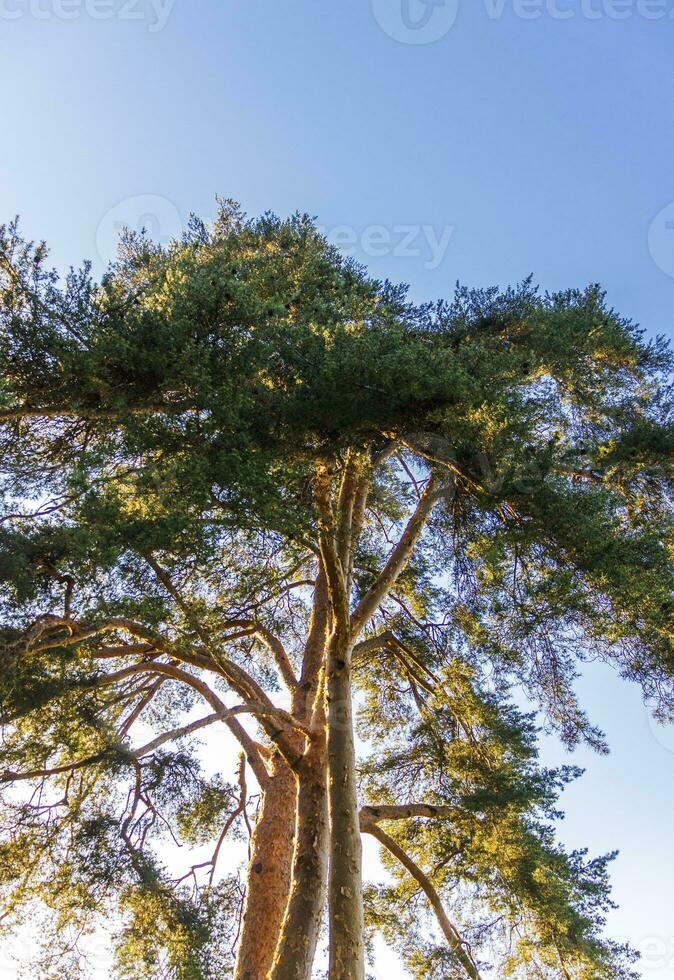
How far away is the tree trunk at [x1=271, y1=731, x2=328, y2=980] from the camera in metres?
6.10

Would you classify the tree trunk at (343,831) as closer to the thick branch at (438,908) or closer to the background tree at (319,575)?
the background tree at (319,575)

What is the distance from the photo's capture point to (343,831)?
20.9 feet

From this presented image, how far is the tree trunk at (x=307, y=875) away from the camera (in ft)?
20.0

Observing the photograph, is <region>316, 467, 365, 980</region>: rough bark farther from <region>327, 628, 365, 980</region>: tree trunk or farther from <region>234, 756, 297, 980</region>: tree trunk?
<region>234, 756, 297, 980</region>: tree trunk

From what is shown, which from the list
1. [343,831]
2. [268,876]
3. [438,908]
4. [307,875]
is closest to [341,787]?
[343,831]

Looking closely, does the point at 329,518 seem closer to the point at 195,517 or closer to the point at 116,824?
the point at 195,517

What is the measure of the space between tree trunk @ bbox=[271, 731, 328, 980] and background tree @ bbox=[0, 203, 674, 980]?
0.08 ft

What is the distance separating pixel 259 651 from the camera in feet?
40.6

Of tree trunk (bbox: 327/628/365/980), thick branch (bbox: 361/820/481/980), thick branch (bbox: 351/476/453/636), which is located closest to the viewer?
tree trunk (bbox: 327/628/365/980)

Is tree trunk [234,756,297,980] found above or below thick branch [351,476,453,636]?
below

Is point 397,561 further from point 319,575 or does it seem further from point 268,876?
point 268,876

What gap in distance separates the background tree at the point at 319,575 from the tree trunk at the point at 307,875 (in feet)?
0.08

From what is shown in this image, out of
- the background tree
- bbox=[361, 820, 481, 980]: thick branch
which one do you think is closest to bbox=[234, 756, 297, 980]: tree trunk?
the background tree

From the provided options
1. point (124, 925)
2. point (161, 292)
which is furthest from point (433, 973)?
point (161, 292)
